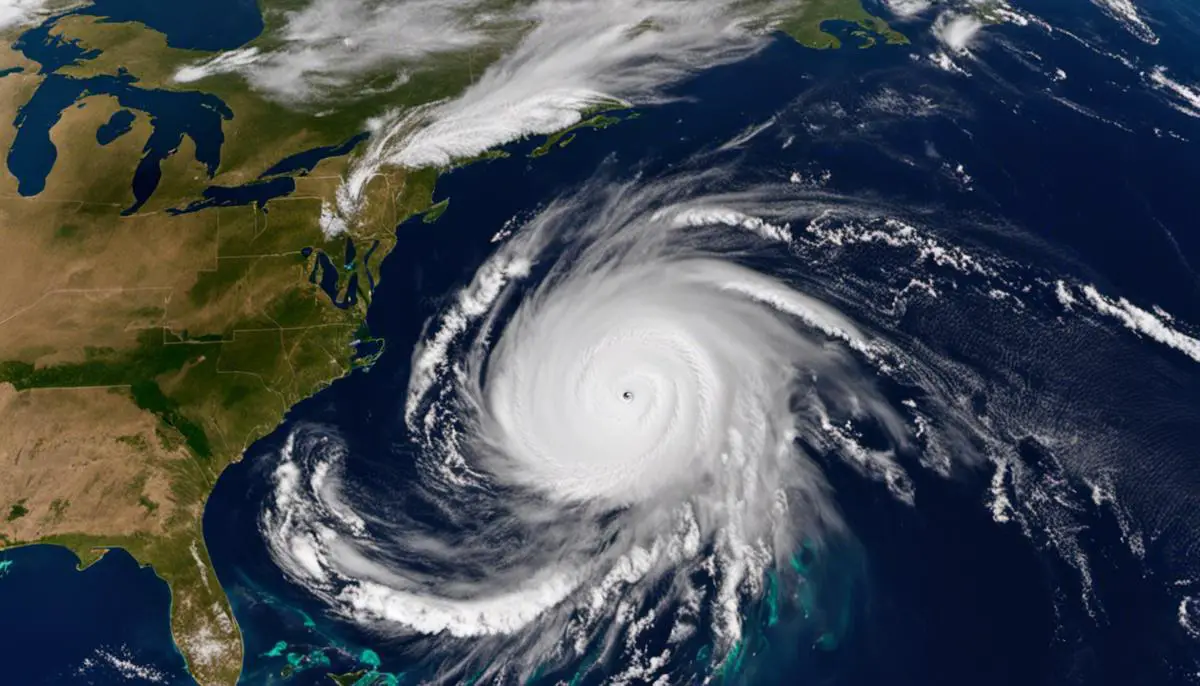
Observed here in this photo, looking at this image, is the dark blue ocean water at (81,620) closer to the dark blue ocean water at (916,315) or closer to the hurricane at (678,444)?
the dark blue ocean water at (916,315)

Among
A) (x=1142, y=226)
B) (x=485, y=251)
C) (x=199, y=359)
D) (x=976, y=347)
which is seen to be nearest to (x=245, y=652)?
(x=199, y=359)

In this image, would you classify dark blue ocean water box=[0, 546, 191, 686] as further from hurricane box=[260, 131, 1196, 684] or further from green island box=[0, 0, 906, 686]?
hurricane box=[260, 131, 1196, 684]

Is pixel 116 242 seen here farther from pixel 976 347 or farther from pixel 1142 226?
pixel 1142 226

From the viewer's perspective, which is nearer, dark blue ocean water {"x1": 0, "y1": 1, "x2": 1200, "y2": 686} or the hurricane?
dark blue ocean water {"x1": 0, "y1": 1, "x2": 1200, "y2": 686}

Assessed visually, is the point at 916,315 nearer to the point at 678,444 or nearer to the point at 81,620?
the point at 678,444

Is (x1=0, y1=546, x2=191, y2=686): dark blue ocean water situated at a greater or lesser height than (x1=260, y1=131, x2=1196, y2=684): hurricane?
lesser

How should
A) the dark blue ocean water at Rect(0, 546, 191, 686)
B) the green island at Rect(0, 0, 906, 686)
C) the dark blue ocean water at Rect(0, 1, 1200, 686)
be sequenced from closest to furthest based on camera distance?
the dark blue ocean water at Rect(0, 1, 1200, 686) < the dark blue ocean water at Rect(0, 546, 191, 686) < the green island at Rect(0, 0, 906, 686)

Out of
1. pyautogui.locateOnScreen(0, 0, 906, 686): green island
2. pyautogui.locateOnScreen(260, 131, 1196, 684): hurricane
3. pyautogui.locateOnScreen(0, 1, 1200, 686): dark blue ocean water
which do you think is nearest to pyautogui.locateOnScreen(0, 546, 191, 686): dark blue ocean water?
pyautogui.locateOnScreen(0, 1, 1200, 686): dark blue ocean water

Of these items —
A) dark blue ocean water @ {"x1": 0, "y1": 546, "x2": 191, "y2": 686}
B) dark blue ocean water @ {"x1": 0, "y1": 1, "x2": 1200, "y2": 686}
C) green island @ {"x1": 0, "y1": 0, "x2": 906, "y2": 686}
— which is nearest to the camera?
dark blue ocean water @ {"x1": 0, "y1": 1, "x2": 1200, "y2": 686}
